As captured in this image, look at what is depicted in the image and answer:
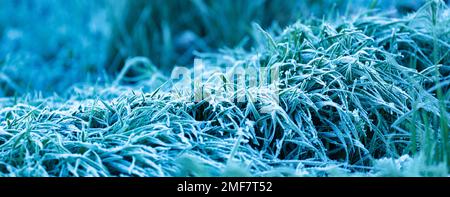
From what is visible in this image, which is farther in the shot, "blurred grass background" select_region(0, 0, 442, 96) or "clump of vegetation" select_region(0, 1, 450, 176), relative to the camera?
"blurred grass background" select_region(0, 0, 442, 96)

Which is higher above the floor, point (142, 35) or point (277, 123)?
point (142, 35)

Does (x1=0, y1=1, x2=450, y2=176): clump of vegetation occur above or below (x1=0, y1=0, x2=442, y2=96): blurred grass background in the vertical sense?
below

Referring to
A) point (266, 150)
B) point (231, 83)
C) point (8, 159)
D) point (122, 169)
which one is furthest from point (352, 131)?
point (8, 159)

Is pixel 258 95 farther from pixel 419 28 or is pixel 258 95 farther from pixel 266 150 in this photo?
pixel 419 28

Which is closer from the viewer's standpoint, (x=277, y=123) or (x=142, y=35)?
(x=277, y=123)
